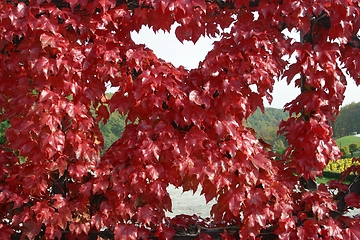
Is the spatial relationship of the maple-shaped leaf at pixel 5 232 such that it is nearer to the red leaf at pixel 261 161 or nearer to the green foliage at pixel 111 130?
the red leaf at pixel 261 161

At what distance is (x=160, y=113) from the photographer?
2018 millimetres

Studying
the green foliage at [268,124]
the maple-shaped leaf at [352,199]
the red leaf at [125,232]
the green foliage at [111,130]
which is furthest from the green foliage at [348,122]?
the red leaf at [125,232]

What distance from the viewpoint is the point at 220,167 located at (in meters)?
1.95

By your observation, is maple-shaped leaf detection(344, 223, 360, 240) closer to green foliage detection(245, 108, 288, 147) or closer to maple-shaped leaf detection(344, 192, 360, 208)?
maple-shaped leaf detection(344, 192, 360, 208)

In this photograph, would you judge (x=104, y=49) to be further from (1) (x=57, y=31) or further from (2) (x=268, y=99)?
(2) (x=268, y=99)

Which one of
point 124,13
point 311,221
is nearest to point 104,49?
point 124,13

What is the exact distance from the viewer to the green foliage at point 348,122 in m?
36.2

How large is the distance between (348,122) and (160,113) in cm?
4011

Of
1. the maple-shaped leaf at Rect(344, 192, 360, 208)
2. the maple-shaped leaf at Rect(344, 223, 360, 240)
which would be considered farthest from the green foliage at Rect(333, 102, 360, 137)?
the maple-shaped leaf at Rect(344, 223, 360, 240)

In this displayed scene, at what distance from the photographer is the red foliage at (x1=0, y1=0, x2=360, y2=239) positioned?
1.95 meters

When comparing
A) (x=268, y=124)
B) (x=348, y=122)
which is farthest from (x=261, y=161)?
(x=268, y=124)

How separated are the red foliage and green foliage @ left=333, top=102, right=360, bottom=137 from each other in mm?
35264

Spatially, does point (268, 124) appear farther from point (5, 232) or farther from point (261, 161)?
point (5, 232)

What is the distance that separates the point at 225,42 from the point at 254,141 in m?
0.57
